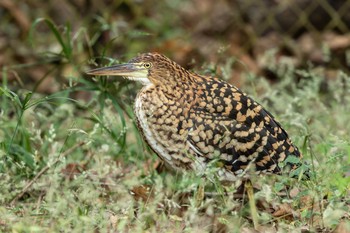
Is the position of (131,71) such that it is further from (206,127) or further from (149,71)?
(206,127)

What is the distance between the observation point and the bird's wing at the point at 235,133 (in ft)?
16.5

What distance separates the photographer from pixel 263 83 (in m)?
6.81

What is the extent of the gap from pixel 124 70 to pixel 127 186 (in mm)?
701

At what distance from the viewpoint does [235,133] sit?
200 inches

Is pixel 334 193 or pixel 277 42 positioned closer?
pixel 334 193

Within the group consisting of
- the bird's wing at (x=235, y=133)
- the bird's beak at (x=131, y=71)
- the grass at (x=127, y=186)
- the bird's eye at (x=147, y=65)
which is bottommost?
the grass at (x=127, y=186)

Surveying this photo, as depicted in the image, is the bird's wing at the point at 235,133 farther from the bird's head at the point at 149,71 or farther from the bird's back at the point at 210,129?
the bird's head at the point at 149,71

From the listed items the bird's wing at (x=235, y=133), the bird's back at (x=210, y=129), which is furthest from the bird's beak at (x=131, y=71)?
the bird's wing at (x=235, y=133)

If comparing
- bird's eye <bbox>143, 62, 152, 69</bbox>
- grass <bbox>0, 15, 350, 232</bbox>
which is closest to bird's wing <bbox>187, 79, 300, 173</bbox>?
grass <bbox>0, 15, 350, 232</bbox>

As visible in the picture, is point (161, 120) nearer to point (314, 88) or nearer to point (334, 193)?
point (334, 193)

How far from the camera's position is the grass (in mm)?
4438

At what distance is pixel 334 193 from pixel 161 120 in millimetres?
1081

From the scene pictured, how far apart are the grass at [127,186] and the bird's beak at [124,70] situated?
0.24 metres

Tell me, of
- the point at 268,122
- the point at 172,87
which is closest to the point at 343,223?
the point at 268,122
